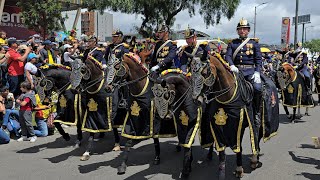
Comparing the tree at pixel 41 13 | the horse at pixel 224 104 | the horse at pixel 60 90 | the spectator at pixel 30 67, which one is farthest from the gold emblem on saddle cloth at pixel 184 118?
the tree at pixel 41 13

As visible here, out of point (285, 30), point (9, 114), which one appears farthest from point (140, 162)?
point (285, 30)

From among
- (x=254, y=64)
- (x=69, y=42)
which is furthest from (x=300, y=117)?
(x=69, y=42)

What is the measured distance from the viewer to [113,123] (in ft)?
26.0

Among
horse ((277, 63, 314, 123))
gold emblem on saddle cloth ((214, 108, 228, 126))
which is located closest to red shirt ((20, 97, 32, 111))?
gold emblem on saddle cloth ((214, 108, 228, 126))

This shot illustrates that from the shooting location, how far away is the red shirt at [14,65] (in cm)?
1013

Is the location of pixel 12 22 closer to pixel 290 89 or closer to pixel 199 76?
pixel 290 89

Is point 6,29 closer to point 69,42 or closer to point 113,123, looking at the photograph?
point 69,42

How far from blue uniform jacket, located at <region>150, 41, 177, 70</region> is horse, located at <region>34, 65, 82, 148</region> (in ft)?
6.46

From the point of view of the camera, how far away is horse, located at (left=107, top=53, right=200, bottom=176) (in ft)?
18.6

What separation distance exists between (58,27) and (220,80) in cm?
1443

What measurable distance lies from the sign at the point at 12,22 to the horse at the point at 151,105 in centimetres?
1830

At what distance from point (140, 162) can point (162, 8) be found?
2115cm

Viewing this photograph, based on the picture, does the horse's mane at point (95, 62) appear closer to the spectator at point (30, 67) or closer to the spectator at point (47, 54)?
the spectator at point (30, 67)

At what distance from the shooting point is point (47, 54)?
1112 cm
